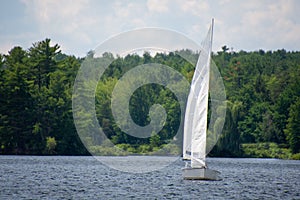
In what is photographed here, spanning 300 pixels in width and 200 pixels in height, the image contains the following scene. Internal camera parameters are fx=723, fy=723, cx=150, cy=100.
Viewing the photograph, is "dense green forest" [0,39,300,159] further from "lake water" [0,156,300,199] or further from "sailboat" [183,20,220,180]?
"sailboat" [183,20,220,180]

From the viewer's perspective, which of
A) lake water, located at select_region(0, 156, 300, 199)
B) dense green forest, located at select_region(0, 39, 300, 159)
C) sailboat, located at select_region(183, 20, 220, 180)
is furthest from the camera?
dense green forest, located at select_region(0, 39, 300, 159)

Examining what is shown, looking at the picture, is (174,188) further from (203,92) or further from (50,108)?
(50,108)

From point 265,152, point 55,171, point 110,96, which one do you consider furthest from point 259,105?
point 55,171

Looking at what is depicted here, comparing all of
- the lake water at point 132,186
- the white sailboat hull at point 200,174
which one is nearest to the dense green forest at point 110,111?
the lake water at point 132,186

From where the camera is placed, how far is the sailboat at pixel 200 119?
143ft

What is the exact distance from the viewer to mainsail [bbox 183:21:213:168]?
1714 inches

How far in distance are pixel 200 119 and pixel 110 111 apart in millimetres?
60287

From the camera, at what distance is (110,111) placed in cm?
10325

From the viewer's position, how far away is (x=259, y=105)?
110 m

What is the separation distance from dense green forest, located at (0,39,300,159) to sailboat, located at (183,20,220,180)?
46.3 m

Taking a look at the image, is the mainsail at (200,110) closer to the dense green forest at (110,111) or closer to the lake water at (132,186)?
the lake water at (132,186)

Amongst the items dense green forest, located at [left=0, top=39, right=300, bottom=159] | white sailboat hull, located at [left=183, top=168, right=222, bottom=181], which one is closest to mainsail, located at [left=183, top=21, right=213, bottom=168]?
white sailboat hull, located at [left=183, top=168, right=222, bottom=181]

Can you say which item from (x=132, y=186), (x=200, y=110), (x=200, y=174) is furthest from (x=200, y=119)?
(x=132, y=186)

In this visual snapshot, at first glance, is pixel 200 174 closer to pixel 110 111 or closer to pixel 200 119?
pixel 200 119
